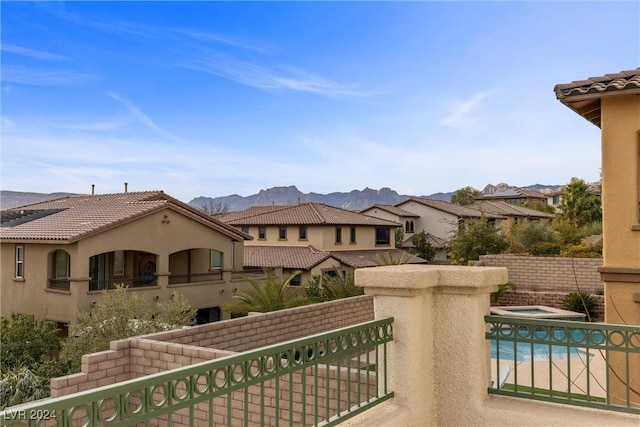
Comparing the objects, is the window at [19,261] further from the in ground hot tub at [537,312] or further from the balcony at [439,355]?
the balcony at [439,355]

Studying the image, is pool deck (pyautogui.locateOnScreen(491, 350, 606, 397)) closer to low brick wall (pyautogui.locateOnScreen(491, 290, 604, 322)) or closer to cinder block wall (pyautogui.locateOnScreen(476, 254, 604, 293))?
low brick wall (pyautogui.locateOnScreen(491, 290, 604, 322))

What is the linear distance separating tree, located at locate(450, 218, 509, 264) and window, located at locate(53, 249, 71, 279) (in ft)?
76.0

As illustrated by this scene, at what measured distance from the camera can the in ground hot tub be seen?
22.5 meters

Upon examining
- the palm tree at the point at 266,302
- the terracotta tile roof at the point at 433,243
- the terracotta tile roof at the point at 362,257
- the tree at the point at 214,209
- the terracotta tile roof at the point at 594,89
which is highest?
the tree at the point at 214,209

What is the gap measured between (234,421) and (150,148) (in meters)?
54.9

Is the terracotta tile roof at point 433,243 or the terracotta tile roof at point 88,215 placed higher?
the terracotta tile roof at point 88,215

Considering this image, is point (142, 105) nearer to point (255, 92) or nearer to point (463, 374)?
point (255, 92)

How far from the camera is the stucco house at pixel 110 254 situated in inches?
890

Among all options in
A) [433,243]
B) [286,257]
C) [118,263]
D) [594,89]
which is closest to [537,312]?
[594,89]

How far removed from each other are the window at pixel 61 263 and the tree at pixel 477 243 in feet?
76.0

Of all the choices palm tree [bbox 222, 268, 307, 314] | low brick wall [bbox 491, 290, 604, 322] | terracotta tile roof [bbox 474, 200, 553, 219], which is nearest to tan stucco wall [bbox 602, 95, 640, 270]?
palm tree [bbox 222, 268, 307, 314]

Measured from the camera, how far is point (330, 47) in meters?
40.5

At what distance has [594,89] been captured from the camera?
905 cm

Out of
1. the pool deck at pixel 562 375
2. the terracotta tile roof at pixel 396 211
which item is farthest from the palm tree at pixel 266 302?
the terracotta tile roof at pixel 396 211
